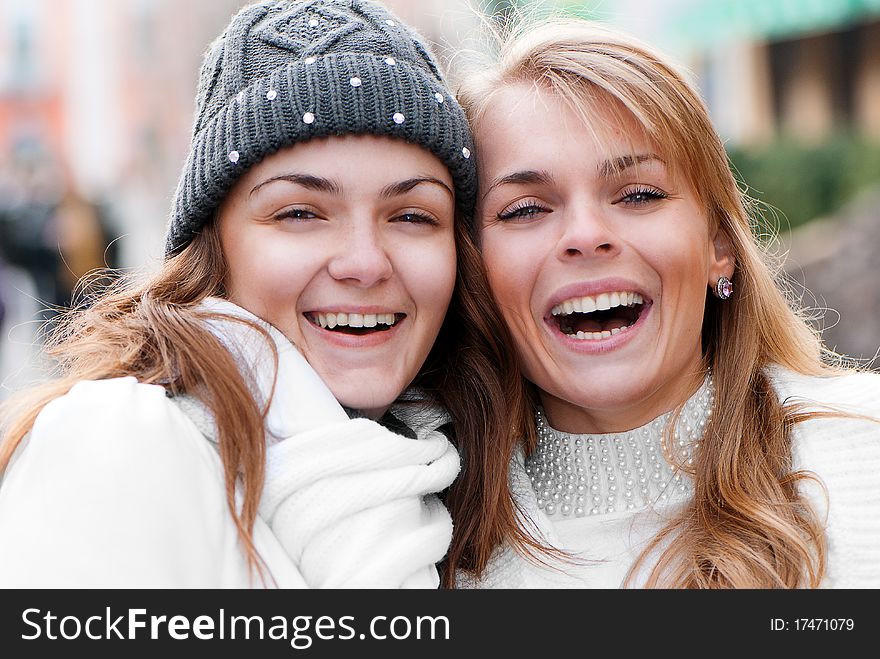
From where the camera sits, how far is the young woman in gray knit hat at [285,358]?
221cm

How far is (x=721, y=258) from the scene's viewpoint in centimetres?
310

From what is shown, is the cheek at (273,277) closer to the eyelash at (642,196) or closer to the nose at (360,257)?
the nose at (360,257)

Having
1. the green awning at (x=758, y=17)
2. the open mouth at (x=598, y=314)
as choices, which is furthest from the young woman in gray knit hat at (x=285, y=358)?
the green awning at (x=758, y=17)

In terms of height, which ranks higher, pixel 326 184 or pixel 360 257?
pixel 326 184

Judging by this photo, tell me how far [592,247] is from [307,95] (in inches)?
33.7

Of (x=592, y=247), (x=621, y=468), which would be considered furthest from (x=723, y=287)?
(x=621, y=468)

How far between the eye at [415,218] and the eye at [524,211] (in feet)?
0.70

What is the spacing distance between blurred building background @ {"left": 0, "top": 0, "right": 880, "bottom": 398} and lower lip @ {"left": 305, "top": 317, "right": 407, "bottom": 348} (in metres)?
0.81

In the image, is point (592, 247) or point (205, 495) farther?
point (592, 247)

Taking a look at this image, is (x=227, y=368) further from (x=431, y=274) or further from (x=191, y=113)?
(x=191, y=113)

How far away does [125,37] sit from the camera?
3080 cm

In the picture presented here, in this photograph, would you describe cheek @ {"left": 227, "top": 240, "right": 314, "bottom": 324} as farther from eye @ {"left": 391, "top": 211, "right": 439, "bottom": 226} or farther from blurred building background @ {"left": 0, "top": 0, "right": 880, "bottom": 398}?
blurred building background @ {"left": 0, "top": 0, "right": 880, "bottom": 398}

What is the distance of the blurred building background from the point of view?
8.62 metres
